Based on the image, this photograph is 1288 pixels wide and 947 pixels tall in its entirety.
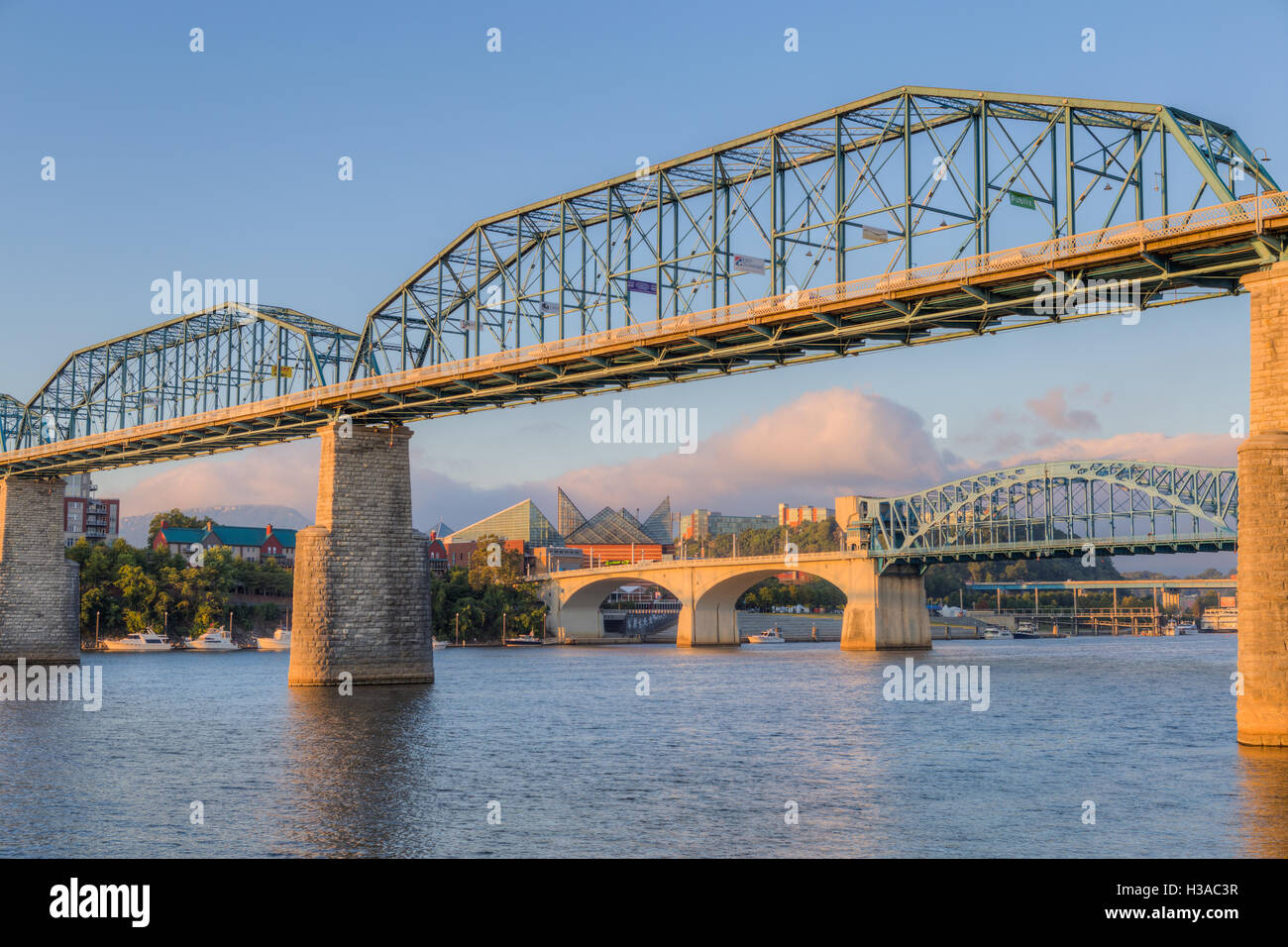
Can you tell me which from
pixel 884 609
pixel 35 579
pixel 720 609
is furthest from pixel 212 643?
pixel 884 609

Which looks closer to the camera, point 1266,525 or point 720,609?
point 1266,525

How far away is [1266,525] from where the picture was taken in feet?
121

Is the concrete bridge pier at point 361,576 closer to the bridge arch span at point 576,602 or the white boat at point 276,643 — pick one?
the white boat at point 276,643

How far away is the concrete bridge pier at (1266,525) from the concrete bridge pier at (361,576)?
46.2 meters

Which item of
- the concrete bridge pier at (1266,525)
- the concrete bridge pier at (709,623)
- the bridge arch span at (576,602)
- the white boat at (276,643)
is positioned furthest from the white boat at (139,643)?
the concrete bridge pier at (1266,525)

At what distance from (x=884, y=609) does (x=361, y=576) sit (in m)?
93.2

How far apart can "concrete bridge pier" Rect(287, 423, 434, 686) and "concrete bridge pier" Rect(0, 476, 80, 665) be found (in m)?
42.4

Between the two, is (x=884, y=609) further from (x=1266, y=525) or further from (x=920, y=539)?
(x=1266, y=525)

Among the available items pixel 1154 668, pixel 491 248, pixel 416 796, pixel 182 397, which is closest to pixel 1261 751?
pixel 416 796

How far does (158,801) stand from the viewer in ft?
116

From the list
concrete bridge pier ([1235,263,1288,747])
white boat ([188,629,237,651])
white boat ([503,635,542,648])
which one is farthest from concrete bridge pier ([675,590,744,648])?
concrete bridge pier ([1235,263,1288,747])

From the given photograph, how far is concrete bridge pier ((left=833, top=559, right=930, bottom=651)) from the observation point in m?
150
